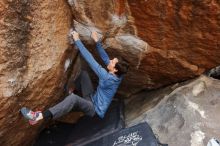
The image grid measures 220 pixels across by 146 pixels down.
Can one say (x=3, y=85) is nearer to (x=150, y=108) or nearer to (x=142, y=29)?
(x=142, y=29)

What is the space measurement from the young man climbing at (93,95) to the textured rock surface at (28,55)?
0.23 meters

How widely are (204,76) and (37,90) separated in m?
2.39

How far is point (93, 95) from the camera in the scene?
5473 mm

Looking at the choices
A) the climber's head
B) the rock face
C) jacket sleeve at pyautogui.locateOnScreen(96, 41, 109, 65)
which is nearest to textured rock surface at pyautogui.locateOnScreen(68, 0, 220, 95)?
the rock face

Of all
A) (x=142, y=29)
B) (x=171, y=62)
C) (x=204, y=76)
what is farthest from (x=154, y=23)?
(x=204, y=76)

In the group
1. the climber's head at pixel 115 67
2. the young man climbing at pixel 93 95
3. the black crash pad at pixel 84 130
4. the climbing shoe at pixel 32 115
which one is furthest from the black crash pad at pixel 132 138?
the climbing shoe at pixel 32 115

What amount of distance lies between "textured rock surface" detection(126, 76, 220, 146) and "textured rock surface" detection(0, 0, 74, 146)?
145 centimetres

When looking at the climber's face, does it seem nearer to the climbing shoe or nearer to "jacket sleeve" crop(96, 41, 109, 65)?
"jacket sleeve" crop(96, 41, 109, 65)

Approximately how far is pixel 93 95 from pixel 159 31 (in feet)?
Result: 4.20

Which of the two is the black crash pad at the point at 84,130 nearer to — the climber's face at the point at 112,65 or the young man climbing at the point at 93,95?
the young man climbing at the point at 93,95

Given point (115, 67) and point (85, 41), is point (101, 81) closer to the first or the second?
point (115, 67)

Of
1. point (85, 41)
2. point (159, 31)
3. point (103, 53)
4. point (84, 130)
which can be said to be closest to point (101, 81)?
point (103, 53)

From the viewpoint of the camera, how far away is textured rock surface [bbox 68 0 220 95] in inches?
184

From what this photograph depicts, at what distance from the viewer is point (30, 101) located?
4957 mm
